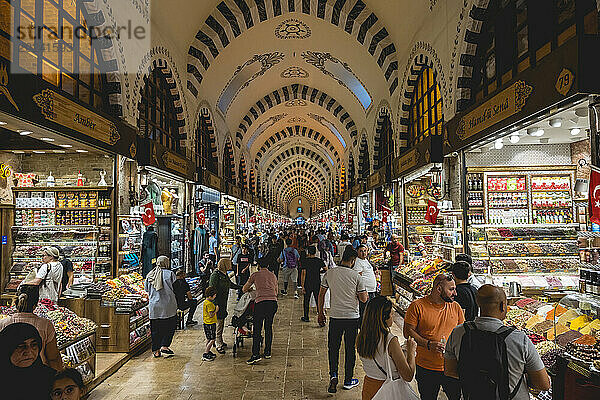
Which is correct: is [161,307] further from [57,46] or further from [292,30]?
[292,30]

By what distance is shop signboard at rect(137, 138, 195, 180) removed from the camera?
7.30m

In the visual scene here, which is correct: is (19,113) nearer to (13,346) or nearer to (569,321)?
(13,346)

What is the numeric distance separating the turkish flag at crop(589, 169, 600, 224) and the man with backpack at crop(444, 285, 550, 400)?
1546mm

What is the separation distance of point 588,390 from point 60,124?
5136 millimetres

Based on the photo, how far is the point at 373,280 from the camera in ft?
19.0

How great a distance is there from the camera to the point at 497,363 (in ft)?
7.29

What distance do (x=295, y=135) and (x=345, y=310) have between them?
21840 mm

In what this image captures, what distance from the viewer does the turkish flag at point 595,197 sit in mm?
3297

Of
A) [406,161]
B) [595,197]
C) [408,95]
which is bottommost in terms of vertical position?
[595,197]

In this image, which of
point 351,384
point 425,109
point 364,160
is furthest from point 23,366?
point 364,160

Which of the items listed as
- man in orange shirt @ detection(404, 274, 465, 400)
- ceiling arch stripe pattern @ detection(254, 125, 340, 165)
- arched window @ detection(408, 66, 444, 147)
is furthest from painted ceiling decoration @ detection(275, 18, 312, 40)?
ceiling arch stripe pattern @ detection(254, 125, 340, 165)

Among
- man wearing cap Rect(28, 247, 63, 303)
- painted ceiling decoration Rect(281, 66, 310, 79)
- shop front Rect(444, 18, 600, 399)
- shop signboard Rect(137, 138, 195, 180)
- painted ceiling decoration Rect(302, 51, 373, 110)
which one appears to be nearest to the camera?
shop front Rect(444, 18, 600, 399)

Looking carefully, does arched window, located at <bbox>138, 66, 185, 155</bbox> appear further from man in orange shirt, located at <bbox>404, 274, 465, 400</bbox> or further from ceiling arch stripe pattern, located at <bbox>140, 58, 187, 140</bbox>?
man in orange shirt, located at <bbox>404, 274, 465, 400</bbox>

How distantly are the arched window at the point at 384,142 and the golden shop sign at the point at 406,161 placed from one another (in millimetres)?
2084
